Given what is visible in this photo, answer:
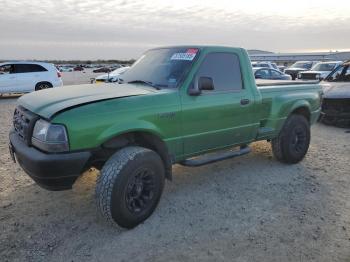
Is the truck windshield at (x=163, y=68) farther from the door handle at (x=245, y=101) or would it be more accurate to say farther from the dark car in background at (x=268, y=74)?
the dark car in background at (x=268, y=74)

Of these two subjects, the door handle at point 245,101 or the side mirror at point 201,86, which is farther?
the door handle at point 245,101

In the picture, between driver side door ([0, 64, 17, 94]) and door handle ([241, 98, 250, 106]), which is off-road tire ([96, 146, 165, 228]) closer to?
door handle ([241, 98, 250, 106])

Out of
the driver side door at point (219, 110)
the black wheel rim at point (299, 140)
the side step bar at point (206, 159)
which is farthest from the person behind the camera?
the black wheel rim at point (299, 140)

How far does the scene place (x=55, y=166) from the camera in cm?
352

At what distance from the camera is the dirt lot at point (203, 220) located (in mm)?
3576

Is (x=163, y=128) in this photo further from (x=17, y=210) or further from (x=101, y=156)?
(x=17, y=210)

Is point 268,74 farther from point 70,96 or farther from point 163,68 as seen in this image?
point 70,96

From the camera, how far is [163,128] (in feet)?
13.9

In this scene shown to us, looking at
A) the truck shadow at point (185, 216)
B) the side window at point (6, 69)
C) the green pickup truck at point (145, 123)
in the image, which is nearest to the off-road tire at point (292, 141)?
the green pickup truck at point (145, 123)

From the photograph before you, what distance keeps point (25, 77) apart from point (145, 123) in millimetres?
14183

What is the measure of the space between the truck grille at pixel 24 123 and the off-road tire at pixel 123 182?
838mm

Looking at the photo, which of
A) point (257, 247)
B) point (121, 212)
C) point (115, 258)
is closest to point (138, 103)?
point (121, 212)

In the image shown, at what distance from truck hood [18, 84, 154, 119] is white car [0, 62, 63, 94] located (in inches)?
509

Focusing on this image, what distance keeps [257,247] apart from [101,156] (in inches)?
73.7
